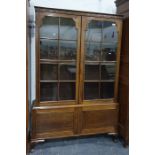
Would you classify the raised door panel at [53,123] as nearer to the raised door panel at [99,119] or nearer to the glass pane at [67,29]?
the raised door panel at [99,119]

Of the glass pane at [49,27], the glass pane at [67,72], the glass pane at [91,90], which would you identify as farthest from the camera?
the glass pane at [91,90]

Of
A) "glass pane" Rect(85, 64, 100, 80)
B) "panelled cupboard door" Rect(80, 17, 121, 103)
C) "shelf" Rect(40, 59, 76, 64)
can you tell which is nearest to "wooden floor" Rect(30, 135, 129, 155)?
"panelled cupboard door" Rect(80, 17, 121, 103)

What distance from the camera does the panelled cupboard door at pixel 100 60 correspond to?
206 centimetres

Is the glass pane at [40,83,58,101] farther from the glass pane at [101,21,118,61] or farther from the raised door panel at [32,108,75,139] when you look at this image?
the glass pane at [101,21,118,61]

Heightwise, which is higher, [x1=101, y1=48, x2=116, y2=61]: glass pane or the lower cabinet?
[x1=101, y1=48, x2=116, y2=61]: glass pane

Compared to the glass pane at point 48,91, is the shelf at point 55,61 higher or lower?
higher

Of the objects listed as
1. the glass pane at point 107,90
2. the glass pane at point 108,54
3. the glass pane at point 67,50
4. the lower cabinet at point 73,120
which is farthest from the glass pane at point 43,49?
the glass pane at point 107,90

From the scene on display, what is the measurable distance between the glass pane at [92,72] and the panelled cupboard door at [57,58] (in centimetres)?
14

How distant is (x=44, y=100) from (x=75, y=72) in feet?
1.54

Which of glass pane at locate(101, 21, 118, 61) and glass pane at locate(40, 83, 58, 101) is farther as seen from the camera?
glass pane at locate(101, 21, 118, 61)

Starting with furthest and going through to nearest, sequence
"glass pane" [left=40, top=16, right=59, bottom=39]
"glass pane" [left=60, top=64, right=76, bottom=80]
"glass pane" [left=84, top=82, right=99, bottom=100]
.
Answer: "glass pane" [left=84, top=82, right=99, bottom=100], "glass pane" [left=60, top=64, right=76, bottom=80], "glass pane" [left=40, top=16, right=59, bottom=39]

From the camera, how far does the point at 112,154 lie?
6.40 feet

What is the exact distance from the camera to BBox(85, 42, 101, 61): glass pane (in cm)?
207

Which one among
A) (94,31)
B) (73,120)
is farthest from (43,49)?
(73,120)
